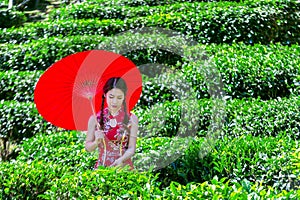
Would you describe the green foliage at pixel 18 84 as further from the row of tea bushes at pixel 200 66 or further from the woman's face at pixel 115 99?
the woman's face at pixel 115 99

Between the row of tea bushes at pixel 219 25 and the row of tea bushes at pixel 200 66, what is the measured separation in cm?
91

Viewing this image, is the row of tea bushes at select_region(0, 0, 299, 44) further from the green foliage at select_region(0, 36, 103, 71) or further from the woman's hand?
the woman's hand

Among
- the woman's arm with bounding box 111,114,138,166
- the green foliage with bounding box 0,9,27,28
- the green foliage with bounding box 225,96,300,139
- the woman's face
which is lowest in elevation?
the green foliage with bounding box 0,9,27,28

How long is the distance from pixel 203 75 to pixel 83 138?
225 centimetres

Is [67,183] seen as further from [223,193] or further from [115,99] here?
[223,193]

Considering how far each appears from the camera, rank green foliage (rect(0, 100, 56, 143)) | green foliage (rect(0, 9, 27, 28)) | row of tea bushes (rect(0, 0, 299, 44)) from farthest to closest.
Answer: green foliage (rect(0, 9, 27, 28)) → row of tea bushes (rect(0, 0, 299, 44)) → green foliage (rect(0, 100, 56, 143))

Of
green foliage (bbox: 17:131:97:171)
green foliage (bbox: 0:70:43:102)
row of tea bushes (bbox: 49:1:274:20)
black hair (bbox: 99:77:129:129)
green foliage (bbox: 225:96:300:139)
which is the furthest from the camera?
row of tea bushes (bbox: 49:1:274:20)

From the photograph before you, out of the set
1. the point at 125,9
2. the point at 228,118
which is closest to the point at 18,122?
the point at 228,118

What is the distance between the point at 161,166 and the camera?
5887 mm

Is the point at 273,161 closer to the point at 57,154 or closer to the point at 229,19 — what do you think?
the point at 57,154

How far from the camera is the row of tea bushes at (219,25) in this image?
438 inches

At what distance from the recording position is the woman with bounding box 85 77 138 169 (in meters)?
5.46

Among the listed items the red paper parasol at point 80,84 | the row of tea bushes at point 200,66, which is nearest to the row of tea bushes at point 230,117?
the row of tea bushes at point 200,66

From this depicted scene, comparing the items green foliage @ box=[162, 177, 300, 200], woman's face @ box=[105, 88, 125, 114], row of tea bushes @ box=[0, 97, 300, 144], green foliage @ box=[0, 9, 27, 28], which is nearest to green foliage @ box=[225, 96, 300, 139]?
row of tea bushes @ box=[0, 97, 300, 144]
